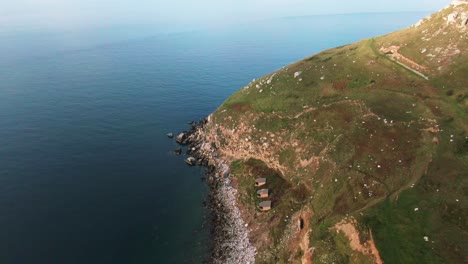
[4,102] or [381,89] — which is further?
[4,102]

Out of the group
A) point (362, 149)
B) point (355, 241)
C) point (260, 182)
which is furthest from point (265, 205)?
point (362, 149)

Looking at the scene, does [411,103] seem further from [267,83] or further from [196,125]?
[196,125]

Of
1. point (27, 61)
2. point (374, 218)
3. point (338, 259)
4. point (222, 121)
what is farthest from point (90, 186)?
point (27, 61)

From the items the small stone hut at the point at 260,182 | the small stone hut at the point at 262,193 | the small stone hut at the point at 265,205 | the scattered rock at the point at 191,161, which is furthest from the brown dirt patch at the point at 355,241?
the scattered rock at the point at 191,161

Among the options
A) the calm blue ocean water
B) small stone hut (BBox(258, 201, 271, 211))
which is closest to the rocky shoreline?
the calm blue ocean water

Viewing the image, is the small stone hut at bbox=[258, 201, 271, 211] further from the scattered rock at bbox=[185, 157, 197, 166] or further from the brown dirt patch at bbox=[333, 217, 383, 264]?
the scattered rock at bbox=[185, 157, 197, 166]

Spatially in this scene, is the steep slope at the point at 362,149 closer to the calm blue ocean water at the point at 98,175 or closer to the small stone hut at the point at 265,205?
the small stone hut at the point at 265,205
